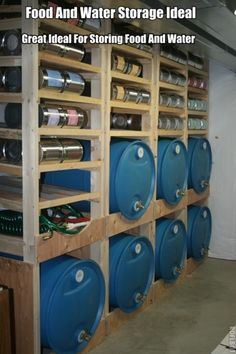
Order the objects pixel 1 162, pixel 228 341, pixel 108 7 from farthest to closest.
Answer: pixel 1 162
pixel 108 7
pixel 228 341

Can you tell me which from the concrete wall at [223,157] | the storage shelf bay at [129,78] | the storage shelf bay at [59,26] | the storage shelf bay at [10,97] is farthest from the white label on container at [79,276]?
the concrete wall at [223,157]

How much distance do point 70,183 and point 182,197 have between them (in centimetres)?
146

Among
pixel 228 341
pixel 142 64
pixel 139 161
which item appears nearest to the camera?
pixel 228 341

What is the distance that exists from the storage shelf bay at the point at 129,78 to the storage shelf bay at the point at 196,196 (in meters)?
1.40

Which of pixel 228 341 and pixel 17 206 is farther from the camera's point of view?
pixel 17 206

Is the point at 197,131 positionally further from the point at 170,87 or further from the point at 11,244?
the point at 11,244

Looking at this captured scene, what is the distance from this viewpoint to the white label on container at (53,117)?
8.33ft

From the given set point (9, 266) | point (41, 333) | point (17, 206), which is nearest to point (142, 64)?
point (17, 206)

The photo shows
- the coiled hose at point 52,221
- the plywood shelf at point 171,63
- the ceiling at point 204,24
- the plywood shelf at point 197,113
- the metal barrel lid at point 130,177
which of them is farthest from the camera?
the plywood shelf at point 197,113

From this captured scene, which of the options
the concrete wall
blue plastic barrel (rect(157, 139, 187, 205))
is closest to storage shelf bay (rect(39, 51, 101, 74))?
blue plastic barrel (rect(157, 139, 187, 205))

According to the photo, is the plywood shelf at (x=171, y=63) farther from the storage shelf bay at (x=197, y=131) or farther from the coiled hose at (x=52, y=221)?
the coiled hose at (x=52, y=221)

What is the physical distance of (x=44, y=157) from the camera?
252 cm

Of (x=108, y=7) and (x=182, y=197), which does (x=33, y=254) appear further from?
(x=182, y=197)

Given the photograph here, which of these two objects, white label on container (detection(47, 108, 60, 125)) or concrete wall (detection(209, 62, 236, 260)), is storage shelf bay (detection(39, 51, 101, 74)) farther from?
concrete wall (detection(209, 62, 236, 260))
